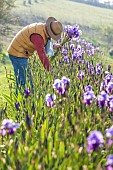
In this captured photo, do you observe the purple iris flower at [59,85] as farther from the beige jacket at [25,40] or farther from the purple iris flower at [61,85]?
the beige jacket at [25,40]

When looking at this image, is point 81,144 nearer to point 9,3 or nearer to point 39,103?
point 39,103

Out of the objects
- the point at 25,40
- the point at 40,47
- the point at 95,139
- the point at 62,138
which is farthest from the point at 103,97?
the point at 25,40

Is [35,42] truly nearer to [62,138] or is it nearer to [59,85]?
[59,85]

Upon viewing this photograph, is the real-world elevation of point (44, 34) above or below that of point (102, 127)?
above

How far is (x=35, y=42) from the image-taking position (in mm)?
5266

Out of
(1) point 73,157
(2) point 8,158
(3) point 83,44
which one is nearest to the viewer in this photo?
(1) point 73,157

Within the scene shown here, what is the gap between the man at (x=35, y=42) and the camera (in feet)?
17.2

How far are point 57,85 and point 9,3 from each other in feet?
57.7

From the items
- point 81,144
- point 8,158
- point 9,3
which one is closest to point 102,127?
point 81,144

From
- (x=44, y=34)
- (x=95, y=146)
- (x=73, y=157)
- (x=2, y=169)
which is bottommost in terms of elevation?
(x=2, y=169)

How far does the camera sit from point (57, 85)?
3.43 metres

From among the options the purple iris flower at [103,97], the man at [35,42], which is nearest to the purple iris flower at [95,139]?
the purple iris flower at [103,97]

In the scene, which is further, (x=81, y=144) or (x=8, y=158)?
(x=81, y=144)

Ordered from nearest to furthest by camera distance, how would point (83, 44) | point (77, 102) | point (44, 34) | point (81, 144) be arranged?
point (81, 144) → point (77, 102) → point (44, 34) → point (83, 44)
